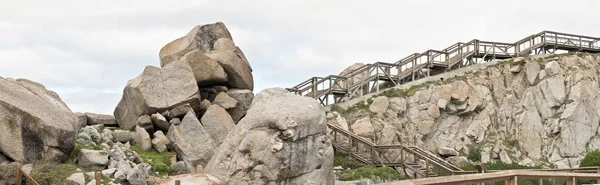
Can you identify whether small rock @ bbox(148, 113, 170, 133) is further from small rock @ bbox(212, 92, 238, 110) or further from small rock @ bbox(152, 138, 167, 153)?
small rock @ bbox(212, 92, 238, 110)

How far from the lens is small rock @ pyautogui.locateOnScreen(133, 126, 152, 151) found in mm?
21297

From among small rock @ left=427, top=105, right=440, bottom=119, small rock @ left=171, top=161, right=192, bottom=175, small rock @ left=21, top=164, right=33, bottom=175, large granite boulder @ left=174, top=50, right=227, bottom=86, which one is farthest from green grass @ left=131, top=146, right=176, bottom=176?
small rock @ left=427, top=105, right=440, bottom=119

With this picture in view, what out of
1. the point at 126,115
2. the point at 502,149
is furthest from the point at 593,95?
the point at 126,115

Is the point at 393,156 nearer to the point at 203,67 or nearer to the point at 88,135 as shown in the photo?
the point at 203,67

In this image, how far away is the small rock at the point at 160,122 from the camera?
22062 mm

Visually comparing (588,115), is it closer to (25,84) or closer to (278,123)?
(278,123)

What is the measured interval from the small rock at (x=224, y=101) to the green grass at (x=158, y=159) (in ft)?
10.4

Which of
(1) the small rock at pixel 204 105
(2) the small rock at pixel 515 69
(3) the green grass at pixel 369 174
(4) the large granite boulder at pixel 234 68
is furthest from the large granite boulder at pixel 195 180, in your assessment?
(2) the small rock at pixel 515 69

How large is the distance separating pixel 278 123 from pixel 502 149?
610 inches

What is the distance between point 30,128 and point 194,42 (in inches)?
330

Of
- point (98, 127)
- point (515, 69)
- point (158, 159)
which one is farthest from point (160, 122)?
point (515, 69)

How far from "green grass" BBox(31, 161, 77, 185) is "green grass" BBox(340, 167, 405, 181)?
8.71 metres

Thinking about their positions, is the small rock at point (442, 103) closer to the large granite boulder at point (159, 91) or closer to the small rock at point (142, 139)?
the large granite boulder at point (159, 91)

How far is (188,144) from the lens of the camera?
21.3 meters
